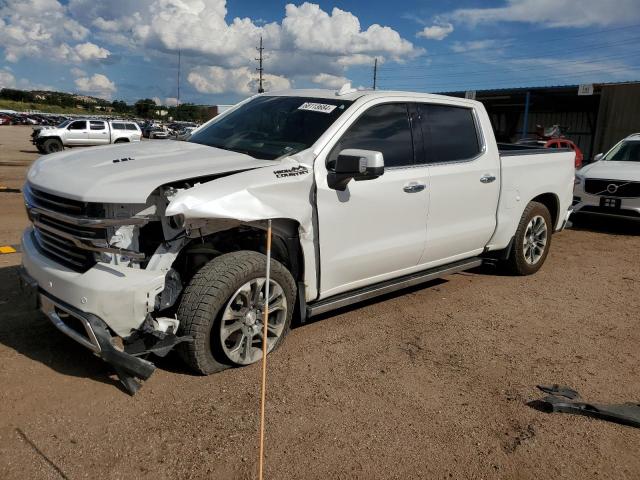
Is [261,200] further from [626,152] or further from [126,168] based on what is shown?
[626,152]

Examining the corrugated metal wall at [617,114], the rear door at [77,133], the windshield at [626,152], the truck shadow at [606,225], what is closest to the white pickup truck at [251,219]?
the truck shadow at [606,225]

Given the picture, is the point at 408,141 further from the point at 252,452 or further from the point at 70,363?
the point at 70,363

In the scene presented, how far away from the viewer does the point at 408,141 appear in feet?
15.0

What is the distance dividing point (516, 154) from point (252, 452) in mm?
4390

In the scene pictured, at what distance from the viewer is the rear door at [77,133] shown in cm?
2658

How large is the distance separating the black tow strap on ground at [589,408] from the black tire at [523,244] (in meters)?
2.61

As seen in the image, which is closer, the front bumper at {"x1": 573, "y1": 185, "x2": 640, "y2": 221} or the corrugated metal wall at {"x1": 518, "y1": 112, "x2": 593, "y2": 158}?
the front bumper at {"x1": 573, "y1": 185, "x2": 640, "y2": 221}

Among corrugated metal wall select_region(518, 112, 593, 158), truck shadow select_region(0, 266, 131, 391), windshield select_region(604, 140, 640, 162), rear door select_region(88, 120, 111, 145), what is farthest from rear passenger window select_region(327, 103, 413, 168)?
corrugated metal wall select_region(518, 112, 593, 158)

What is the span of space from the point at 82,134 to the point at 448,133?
2587cm

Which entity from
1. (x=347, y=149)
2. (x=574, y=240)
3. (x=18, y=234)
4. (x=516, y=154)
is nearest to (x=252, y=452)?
(x=347, y=149)

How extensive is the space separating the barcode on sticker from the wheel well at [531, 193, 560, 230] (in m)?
3.23

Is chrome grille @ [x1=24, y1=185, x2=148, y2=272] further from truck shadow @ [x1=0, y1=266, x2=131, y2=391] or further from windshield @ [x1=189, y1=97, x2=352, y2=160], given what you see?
windshield @ [x1=189, y1=97, x2=352, y2=160]

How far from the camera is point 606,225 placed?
10.4 metres

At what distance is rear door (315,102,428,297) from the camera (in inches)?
155
